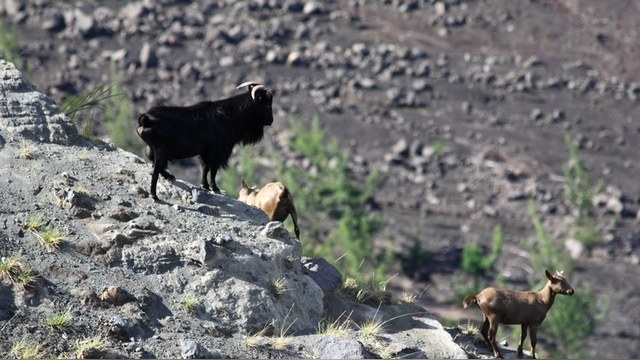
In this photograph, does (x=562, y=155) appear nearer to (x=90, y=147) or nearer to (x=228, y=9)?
(x=228, y=9)

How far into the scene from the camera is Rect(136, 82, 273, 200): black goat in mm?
16016

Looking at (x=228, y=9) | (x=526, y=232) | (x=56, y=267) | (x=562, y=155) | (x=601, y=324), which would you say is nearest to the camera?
(x=56, y=267)

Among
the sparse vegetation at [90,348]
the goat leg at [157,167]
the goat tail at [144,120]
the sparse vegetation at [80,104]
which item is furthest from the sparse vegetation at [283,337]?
the sparse vegetation at [80,104]

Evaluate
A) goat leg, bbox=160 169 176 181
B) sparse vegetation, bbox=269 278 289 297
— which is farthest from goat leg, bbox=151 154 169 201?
sparse vegetation, bbox=269 278 289 297

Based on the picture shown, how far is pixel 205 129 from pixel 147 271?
8.90 feet

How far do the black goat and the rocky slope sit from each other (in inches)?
1068

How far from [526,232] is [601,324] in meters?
5.78

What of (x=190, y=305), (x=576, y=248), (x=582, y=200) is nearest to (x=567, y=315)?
(x=576, y=248)

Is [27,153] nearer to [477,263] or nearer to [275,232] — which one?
[275,232]

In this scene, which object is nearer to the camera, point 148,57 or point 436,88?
point 436,88

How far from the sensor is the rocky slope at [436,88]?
49.7m

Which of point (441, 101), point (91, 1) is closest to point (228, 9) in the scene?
point (91, 1)

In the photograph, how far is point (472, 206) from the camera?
169 feet

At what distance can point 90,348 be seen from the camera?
13.1 meters
